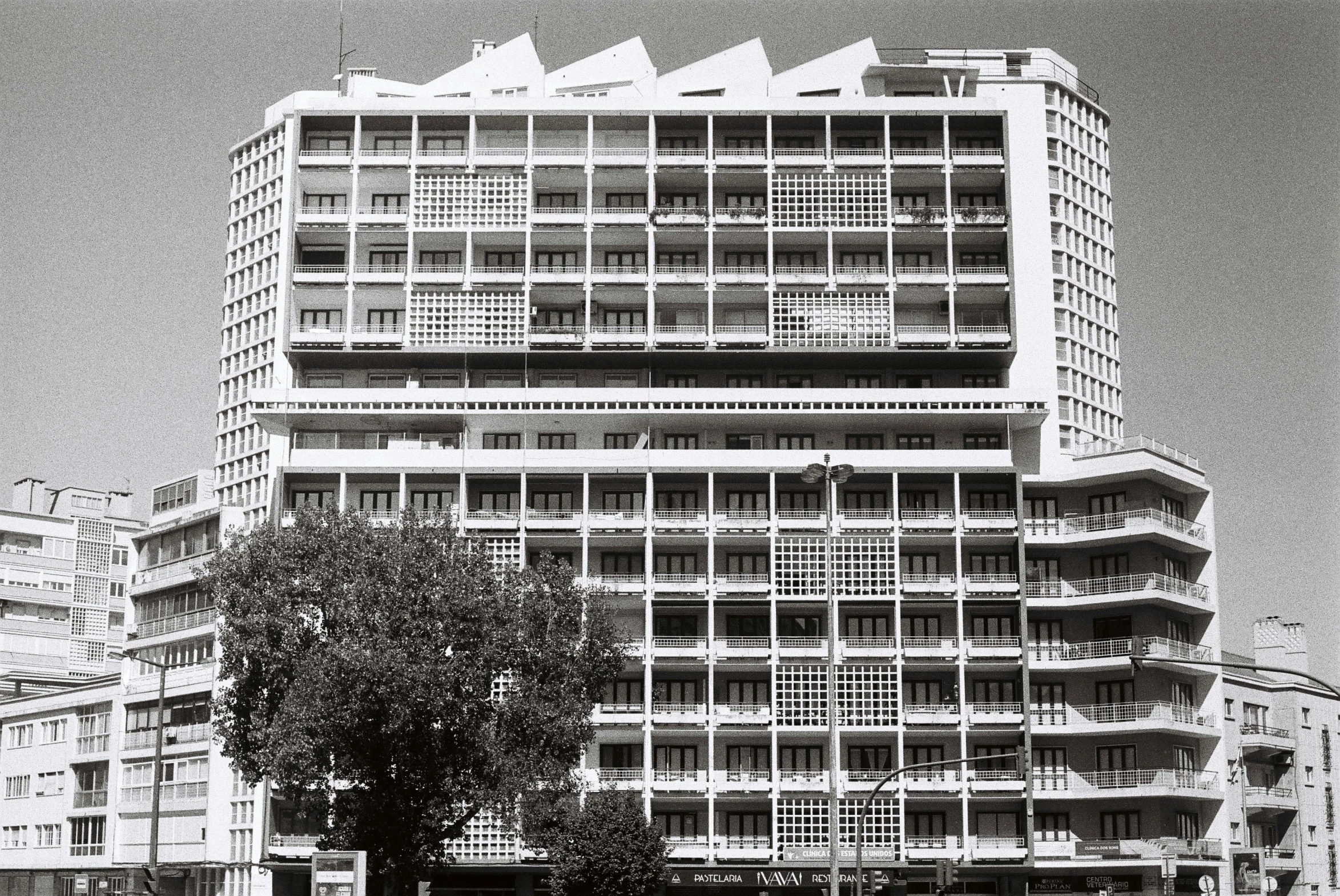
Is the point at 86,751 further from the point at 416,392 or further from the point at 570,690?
the point at 570,690

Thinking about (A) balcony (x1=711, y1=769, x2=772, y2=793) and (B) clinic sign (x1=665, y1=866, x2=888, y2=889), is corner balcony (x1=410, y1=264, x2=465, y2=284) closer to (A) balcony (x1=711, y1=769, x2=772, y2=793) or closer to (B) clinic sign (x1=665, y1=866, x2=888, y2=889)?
(A) balcony (x1=711, y1=769, x2=772, y2=793)

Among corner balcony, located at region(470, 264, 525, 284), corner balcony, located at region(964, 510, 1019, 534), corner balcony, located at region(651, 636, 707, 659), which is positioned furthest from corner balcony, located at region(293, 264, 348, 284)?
corner balcony, located at region(964, 510, 1019, 534)

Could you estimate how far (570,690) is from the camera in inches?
2682

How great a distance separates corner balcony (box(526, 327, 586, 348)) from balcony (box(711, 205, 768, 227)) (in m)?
9.36

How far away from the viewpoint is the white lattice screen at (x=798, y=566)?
90.7 metres

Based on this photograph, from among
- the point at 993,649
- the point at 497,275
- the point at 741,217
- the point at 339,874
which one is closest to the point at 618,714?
the point at 993,649

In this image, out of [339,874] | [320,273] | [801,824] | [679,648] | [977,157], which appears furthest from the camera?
[977,157]

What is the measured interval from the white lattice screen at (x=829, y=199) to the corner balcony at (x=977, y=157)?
169 inches

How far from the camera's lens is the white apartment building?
137250mm

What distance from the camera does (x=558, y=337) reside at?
314ft

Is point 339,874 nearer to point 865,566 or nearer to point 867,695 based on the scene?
point 867,695

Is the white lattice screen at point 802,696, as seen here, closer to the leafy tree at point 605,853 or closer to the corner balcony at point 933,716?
the corner balcony at point 933,716

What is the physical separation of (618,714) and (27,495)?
2918 inches

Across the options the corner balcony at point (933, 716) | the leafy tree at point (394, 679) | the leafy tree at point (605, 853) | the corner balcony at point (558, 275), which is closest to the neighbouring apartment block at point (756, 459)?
the corner balcony at point (933, 716)
